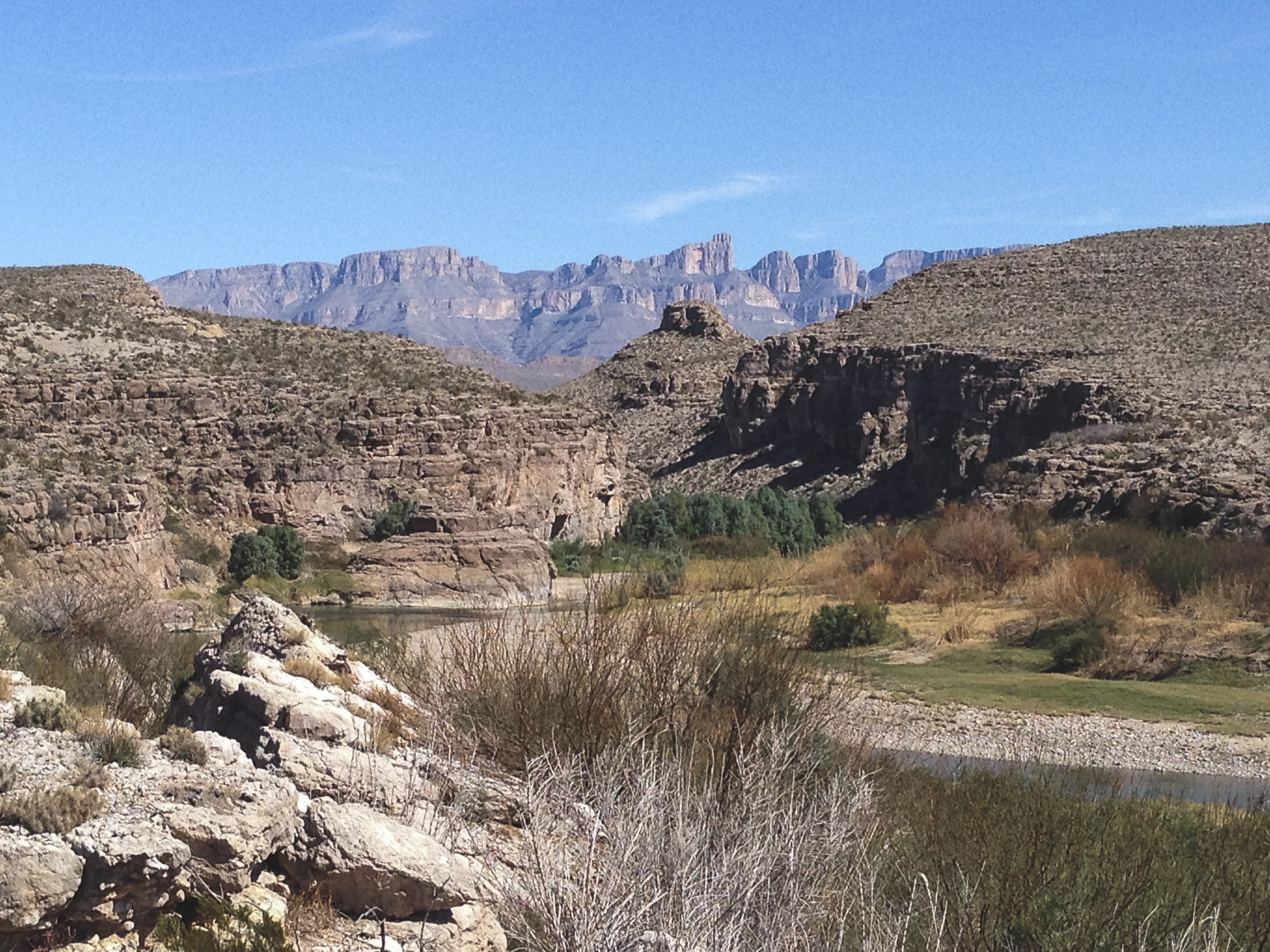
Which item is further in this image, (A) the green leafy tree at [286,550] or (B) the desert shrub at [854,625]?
(A) the green leafy tree at [286,550]

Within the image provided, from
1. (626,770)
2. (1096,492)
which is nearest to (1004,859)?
(626,770)

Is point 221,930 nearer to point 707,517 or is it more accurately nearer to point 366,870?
point 366,870

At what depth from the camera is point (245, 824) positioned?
6.30 meters

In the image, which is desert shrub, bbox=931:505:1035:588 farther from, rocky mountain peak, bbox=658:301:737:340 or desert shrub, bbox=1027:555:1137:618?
rocky mountain peak, bbox=658:301:737:340

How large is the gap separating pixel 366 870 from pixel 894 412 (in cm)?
7076

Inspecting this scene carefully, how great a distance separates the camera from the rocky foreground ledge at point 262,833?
571 cm

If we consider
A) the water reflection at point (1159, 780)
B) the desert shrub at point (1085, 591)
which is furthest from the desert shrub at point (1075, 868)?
the desert shrub at point (1085, 591)

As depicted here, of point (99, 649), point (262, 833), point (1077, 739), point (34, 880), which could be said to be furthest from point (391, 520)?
point (34, 880)

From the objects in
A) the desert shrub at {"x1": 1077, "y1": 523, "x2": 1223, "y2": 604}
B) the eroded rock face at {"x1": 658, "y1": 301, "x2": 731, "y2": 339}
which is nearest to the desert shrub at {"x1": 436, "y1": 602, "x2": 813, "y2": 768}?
the desert shrub at {"x1": 1077, "y1": 523, "x2": 1223, "y2": 604}

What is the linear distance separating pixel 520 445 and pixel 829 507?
14.6m

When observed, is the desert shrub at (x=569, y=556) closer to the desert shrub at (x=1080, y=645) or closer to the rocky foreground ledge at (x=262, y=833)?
the desert shrub at (x=1080, y=645)

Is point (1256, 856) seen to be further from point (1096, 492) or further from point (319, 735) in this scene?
point (1096, 492)

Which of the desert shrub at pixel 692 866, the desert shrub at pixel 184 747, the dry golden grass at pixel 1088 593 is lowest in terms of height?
the dry golden grass at pixel 1088 593

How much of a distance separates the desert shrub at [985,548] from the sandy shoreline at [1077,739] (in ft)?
39.8
